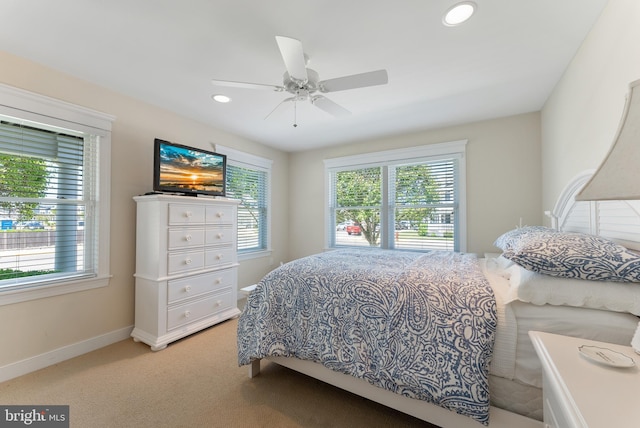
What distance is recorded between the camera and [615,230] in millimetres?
1551

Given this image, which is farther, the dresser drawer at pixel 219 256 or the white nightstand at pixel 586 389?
the dresser drawer at pixel 219 256

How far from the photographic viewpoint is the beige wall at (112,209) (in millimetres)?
1998

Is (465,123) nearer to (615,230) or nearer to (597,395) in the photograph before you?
(615,230)

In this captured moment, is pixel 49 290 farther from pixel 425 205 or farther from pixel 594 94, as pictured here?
pixel 594 94

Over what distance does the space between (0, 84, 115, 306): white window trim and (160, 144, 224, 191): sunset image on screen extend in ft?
1.61

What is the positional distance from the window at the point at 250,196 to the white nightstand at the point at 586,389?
344cm

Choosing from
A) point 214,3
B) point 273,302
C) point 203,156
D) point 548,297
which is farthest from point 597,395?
point 203,156

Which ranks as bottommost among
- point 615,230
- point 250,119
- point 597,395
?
point 597,395

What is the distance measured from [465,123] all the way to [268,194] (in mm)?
3087

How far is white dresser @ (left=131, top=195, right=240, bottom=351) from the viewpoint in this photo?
242 cm

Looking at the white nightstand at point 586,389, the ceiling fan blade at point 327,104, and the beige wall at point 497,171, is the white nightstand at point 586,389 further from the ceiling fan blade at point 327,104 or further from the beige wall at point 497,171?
the beige wall at point 497,171

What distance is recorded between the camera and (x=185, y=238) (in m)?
2.61

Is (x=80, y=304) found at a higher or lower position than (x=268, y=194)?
lower

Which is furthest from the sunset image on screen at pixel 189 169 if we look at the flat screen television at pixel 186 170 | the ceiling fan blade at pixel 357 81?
the ceiling fan blade at pixel 357 81
